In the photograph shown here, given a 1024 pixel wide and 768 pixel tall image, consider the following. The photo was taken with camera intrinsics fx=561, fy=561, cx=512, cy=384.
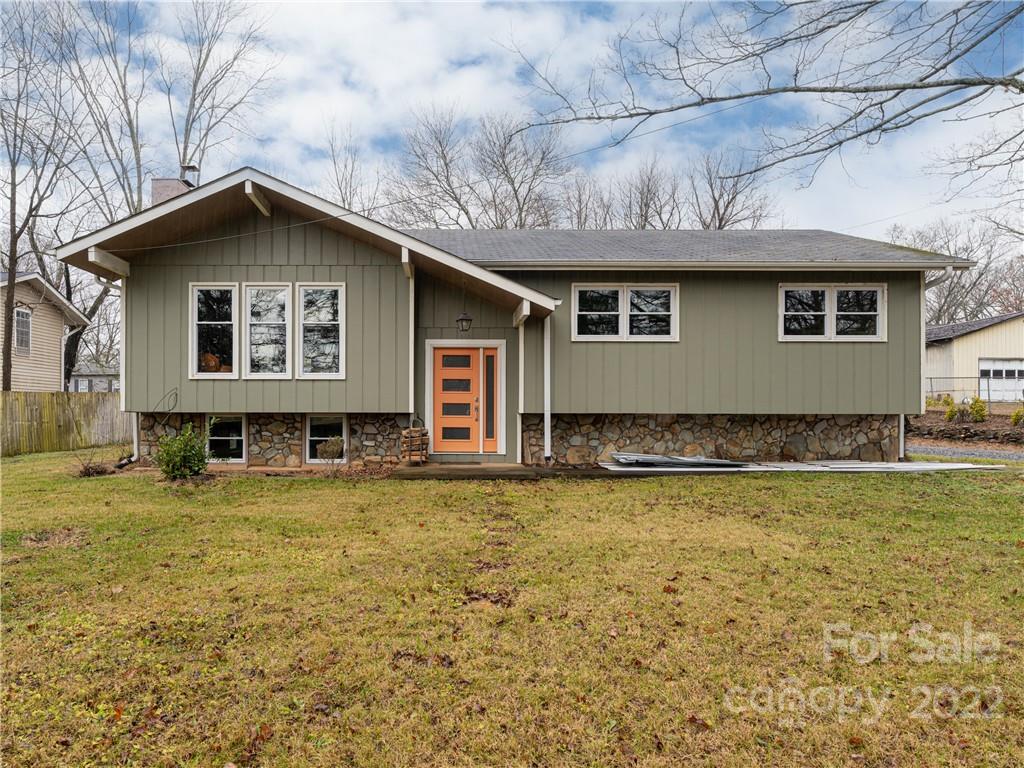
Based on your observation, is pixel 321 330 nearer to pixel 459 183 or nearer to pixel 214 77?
pixel 459 183

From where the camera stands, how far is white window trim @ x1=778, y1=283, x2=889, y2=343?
936cm

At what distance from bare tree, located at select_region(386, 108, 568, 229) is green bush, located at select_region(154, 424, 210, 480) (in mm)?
15409

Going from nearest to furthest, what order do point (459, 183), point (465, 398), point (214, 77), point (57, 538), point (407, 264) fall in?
point (57, 538) → point (407, 264) → point (465, 398) → point (214, 77) → point (459, 183)

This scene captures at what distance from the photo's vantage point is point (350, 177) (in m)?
21.2

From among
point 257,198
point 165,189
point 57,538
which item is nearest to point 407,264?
point 257,198

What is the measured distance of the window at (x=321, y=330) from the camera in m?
8.95

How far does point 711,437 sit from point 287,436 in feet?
23.8

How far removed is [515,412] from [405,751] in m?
7.43

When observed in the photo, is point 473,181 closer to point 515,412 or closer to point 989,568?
point 515,412

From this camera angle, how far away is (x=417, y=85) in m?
9.15

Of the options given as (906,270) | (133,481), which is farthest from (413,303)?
(906,270)

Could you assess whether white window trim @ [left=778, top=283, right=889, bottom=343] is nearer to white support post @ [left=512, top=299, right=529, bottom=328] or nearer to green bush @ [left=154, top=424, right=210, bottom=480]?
white support post @ [left=512, top=299, right=529, bottom=328]

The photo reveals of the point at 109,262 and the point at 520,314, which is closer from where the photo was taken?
the point at 109,262

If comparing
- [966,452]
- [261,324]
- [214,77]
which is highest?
[214,77]
